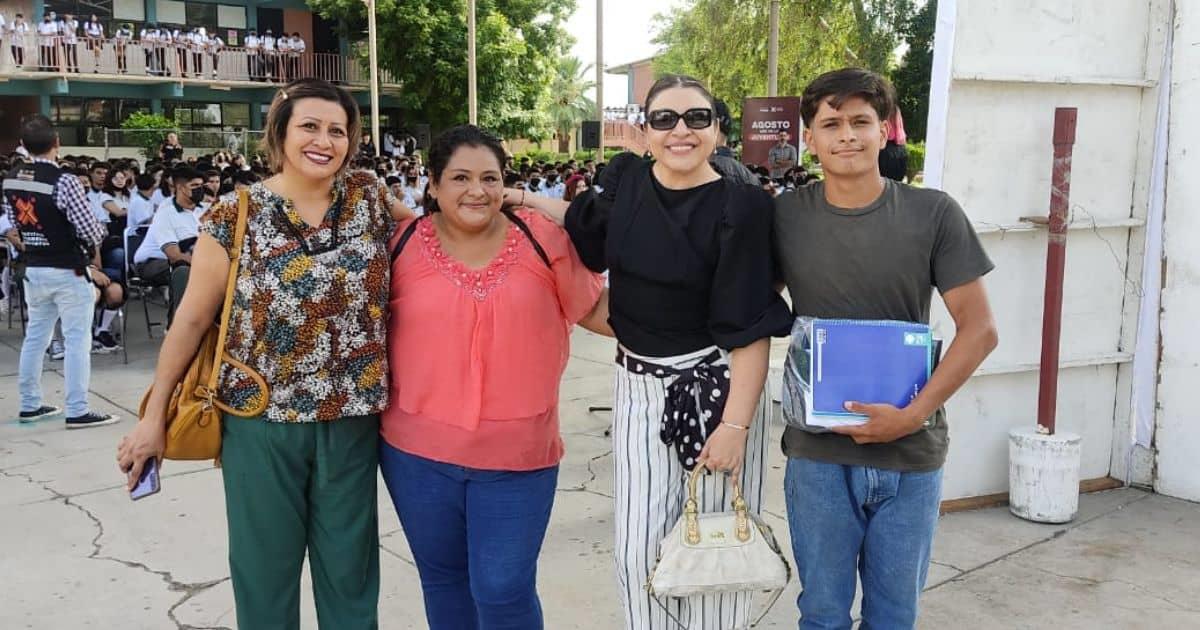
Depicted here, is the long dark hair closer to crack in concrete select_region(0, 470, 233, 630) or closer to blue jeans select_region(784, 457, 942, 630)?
blue jeans select_region(784, 457, 942, 630)

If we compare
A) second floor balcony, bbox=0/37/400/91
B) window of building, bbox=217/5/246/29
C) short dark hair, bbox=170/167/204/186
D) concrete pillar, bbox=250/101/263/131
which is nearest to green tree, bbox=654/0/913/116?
second floor balcony, bbox=0/37/400/91

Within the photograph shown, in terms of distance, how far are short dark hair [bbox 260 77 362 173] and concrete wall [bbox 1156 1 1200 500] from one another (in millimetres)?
3852

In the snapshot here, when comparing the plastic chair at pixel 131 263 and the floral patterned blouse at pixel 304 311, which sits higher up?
the floral patterned blouse at pixel 304 311

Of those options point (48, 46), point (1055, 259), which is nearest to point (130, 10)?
point (48, 46)

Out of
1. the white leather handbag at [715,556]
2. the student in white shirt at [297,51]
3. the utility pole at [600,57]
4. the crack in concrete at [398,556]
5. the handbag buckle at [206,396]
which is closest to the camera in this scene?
the white leather handbag at [715,556]

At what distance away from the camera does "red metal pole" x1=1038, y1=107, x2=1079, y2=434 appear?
4297mm

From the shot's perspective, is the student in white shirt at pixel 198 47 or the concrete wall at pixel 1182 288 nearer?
the concrete wall at pixel 1182 288

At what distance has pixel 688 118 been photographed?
2334 mm

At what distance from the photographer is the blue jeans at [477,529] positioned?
2627 millimetres

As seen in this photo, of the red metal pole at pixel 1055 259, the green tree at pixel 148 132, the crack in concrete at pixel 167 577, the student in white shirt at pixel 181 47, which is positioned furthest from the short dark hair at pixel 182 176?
the student in white shirt at pixel 181 47

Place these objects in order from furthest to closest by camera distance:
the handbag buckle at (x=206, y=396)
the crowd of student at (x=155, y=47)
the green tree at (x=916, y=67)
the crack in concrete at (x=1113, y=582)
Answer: the green tree at (x=916, y=67)
the crowd of student at (x=155, y=47)
the crack in concrete at (x=1113, y=582)
the handbag buckle at (x=206, y=396)

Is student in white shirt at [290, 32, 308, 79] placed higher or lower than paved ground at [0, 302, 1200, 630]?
higher

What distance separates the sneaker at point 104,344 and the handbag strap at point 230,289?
6892 millimetres

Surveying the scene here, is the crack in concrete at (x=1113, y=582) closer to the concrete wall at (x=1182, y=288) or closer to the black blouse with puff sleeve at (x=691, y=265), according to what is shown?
the concrete wall at (x=1182, y=288)
